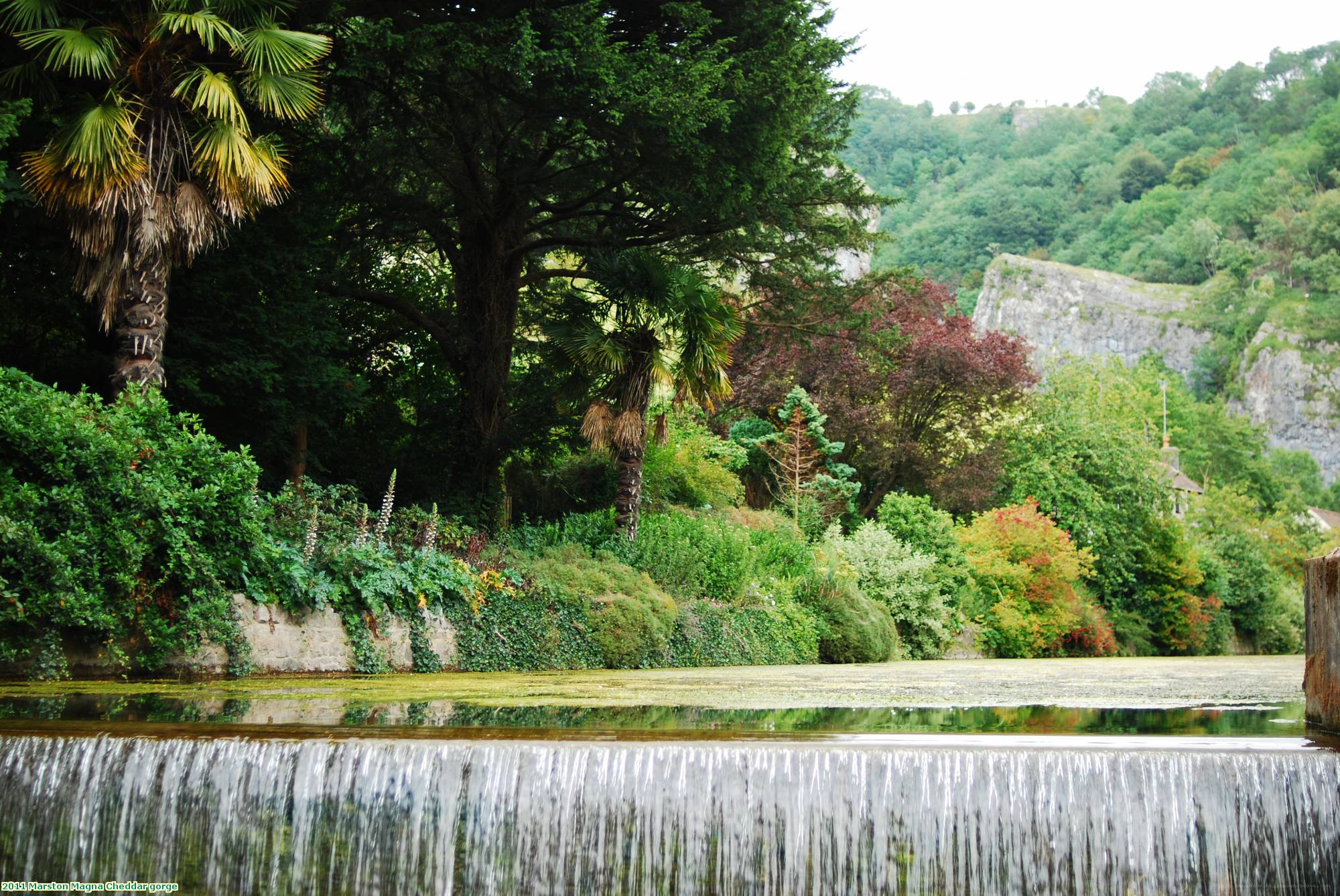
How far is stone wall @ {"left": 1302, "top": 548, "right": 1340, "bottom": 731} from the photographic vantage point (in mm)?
6188

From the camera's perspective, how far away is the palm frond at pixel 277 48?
12.1 meters

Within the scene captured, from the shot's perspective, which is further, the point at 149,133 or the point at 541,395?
the point at 541,395

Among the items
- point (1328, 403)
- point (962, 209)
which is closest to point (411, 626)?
point (1328, 403)

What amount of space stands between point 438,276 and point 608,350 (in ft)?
24.9

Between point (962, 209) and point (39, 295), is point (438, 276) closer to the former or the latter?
point (39, 295)

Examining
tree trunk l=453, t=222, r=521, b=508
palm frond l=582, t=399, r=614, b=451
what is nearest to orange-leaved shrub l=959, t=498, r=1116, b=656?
palm frond l=582, t=399, r=614, b=451

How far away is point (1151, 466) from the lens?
116 feet

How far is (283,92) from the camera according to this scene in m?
12.5

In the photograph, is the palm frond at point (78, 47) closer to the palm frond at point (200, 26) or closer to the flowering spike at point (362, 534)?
the palm frond at point (200, 26)

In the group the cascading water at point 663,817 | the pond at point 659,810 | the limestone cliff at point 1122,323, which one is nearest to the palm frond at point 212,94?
the pond at point 659,810

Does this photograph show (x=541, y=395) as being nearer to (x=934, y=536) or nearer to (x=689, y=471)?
(x=689, y=471)

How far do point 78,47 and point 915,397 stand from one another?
79.8 ft

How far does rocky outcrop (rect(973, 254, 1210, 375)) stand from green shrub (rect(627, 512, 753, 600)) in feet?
299

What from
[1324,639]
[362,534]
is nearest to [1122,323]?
[362,534]
